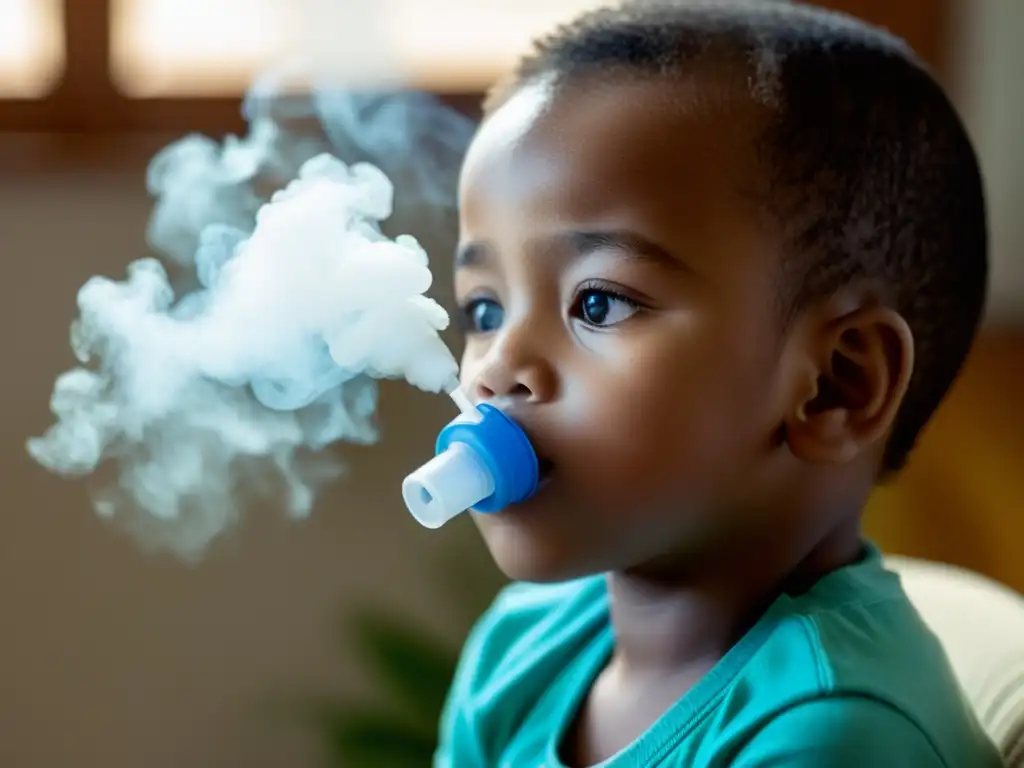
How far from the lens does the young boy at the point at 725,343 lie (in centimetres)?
73

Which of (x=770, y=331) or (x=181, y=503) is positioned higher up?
(x=770, y=331)

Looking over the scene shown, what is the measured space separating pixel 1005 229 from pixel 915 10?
0.34m

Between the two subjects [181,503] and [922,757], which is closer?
[922,757]

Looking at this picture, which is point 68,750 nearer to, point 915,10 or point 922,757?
point 922,757

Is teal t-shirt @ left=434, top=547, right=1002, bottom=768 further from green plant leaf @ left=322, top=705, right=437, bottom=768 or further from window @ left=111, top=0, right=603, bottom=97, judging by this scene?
window @ left=111, top=0, right=603, bottom=97

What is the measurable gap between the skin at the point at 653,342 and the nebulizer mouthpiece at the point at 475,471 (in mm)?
20

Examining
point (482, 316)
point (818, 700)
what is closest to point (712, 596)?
point (818, 700)

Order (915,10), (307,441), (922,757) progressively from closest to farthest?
(922,757)
(307,441)
(915,10)

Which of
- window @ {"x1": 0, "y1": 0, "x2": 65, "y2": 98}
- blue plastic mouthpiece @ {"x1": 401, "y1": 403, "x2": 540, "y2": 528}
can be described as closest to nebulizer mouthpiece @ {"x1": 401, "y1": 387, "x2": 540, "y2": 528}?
blue plastic mouthpiece @ {"x1": 401, "y1": 403, "x2": 540, "y2": 528}

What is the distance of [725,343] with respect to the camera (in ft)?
2.42

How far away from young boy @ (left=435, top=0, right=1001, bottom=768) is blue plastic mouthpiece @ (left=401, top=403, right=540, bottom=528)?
0.07 ft

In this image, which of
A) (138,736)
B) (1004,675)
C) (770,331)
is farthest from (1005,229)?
(138,736)

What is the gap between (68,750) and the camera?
161 centimetres

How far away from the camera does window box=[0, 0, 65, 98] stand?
→ 1.63 metres
